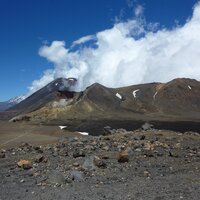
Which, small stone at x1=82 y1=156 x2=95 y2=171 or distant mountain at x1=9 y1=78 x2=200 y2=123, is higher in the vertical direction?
distant mountain at x1=9 y1=78 x2=200 y2=123

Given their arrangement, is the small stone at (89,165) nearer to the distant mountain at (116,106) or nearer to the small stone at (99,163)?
the small stone at (99,163)

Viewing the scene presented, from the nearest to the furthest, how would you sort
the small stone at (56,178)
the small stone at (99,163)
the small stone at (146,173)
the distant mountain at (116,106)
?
the small stone at (56,178) → the small stone at (146,173) → the small stone at (99,163) → the distant mountain at (116,106)

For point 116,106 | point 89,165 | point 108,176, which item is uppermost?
point 116,106

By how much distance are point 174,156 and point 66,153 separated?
6.51 meters

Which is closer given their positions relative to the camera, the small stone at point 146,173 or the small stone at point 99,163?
the small stone at point 146,173

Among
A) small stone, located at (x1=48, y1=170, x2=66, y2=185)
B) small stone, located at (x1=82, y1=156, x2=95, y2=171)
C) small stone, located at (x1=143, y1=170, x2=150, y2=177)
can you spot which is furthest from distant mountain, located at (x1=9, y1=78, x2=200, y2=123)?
small stone, located at (x1=48, y1=170, x2=66, y2=185)

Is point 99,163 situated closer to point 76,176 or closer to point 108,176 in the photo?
point 108,176

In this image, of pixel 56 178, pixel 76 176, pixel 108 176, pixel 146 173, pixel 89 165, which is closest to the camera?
pixel 56 178

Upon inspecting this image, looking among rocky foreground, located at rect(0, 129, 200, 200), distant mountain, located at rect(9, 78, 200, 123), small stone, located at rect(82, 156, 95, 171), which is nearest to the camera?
rocky foreground, located at rect(0, 129, 200, 200)

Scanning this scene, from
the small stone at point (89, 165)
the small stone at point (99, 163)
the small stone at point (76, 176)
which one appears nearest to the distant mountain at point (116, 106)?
the small stone at point (99, 163)

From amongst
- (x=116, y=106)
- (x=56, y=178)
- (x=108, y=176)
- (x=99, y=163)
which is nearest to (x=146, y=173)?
(x=108, y=176)

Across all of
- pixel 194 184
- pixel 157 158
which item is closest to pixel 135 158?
pixel 157 158

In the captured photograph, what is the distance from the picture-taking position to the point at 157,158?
2212 cm

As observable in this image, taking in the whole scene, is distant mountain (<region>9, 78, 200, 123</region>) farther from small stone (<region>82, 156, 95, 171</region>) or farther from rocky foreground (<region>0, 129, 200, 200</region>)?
small stone (<region>82, 156, 95, 171</region>)
